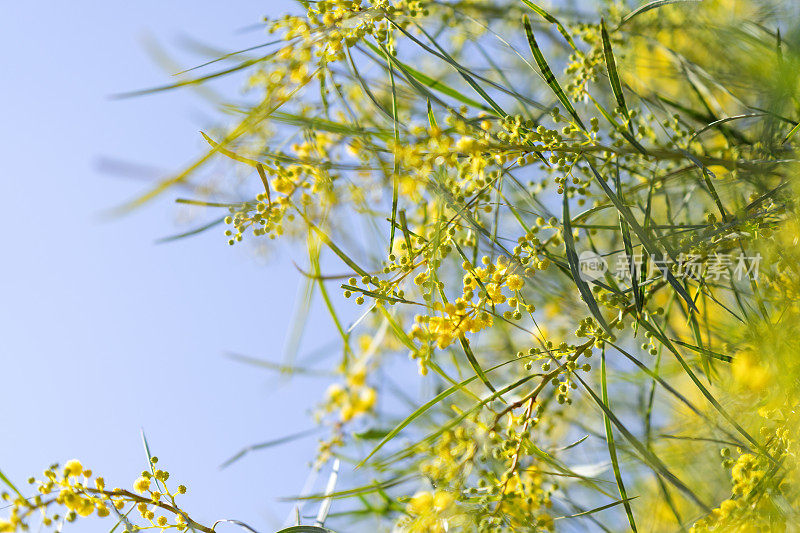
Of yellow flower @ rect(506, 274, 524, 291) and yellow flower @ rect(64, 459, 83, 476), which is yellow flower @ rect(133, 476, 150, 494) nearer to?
yellow flower @ rect(64, 459, 83, 476)

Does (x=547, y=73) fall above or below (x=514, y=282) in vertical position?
above

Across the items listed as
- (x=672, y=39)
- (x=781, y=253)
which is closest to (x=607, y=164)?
(x=781, y=253)

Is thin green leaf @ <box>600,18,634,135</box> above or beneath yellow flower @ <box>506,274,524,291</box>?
above

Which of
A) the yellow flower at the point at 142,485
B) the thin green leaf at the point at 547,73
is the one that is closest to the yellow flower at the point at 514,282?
the thin green leaf at the point at 547,73

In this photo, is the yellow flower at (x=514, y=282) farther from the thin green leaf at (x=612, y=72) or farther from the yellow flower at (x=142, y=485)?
the yellow flower at (x=142, y=485)

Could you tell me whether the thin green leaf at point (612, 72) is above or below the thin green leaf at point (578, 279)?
above

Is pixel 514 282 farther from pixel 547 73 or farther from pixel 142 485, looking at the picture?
pixel 142 485

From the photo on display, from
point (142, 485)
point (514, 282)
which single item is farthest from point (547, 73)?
point (142, 485)

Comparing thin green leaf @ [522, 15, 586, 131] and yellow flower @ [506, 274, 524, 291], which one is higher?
thin green leaf @ [522, 15, 586, 131]

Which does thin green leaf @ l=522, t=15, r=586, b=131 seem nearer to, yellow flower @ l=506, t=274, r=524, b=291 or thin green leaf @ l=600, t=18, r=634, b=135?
thin green leaf @ l=600, t=18, r=634, b=135

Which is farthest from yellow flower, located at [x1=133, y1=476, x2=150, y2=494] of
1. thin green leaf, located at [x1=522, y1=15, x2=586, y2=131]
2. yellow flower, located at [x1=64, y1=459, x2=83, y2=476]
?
thin green leaf, located at [x1=522, y1=15, x2=586, y2=131]

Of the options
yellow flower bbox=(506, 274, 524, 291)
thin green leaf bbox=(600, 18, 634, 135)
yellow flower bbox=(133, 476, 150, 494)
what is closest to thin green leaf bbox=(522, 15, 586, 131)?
thin green leaf bbox=(600, 18, 634, 135)

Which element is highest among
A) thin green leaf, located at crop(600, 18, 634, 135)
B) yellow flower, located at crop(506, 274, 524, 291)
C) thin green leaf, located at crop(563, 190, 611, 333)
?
thin green leaf, located at crop(600, 18, 634, 135)

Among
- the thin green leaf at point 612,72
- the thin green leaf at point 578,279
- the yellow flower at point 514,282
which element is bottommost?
the thin green leaf at point 578,279
